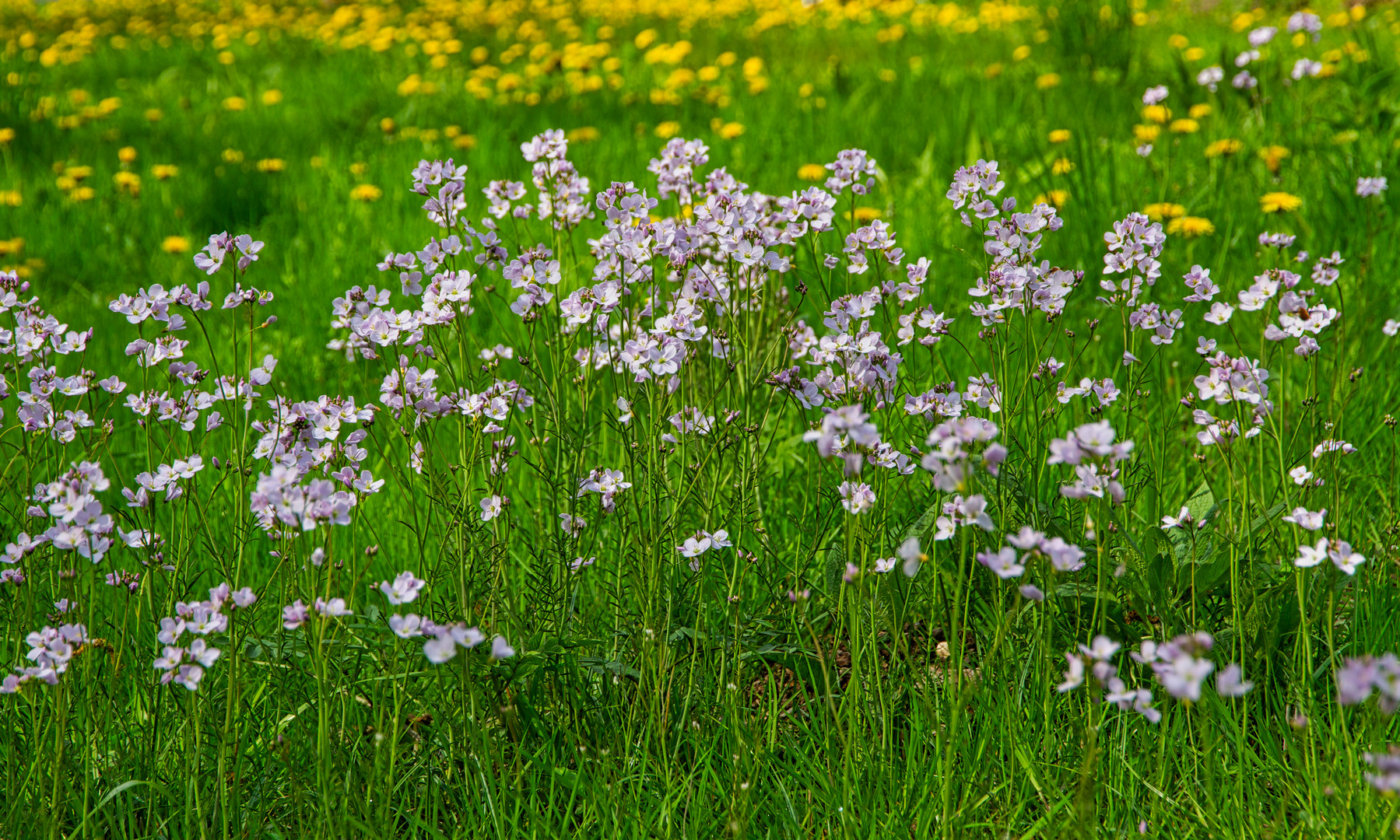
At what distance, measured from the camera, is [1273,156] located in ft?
13.2

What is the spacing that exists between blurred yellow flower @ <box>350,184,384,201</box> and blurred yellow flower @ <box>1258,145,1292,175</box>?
11.5 ft

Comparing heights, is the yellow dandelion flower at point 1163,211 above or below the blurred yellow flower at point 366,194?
below

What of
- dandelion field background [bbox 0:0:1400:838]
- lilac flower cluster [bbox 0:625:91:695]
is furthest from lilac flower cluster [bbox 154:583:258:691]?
lilac flower cluster [bbox 0:625:91:695]

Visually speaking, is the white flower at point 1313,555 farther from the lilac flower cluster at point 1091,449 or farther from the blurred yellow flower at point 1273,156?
the blurred yellow flower at point 1273,156

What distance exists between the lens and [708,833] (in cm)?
172

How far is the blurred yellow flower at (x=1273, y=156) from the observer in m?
4.02

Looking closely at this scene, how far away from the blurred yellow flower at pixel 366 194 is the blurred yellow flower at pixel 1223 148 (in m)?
3.30

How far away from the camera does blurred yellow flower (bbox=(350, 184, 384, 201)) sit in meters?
4.71

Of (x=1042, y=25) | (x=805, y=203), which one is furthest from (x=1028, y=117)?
(x=805, y=203)

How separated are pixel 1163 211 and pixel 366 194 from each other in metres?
3.14

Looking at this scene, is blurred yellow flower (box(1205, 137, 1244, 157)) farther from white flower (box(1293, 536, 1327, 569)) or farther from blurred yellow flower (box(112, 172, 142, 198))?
blurred yellow flower (box(112, 172, 142, 198))

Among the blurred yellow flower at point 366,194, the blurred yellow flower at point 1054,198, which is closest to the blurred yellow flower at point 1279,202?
the blurred yellow flower at point 1054,198

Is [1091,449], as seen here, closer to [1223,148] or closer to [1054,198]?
[1054,198]

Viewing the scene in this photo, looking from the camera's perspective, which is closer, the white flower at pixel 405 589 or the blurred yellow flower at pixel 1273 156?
the white flower at pixel 405 589
